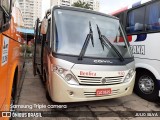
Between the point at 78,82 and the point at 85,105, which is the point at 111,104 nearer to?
the point at 85,105

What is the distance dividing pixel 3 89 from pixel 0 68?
1.12 feet

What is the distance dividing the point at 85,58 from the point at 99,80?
1.83 ft

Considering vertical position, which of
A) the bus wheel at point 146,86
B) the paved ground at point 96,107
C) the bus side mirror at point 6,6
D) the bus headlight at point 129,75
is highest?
the bus side mirror at point 6,6

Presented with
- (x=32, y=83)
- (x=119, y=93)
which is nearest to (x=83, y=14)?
(x=119, y=93)

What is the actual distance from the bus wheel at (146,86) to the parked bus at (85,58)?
96cm

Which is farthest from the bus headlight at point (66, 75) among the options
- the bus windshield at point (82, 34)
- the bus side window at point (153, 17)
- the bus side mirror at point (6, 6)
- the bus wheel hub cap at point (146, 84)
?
the bus side window at point (153, 17)

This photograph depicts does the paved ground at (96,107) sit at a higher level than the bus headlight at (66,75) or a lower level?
lower

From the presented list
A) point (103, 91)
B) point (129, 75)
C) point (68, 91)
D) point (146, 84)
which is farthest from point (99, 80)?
point (146, 84)

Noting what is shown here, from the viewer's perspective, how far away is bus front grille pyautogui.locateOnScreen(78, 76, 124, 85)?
439 centimetres

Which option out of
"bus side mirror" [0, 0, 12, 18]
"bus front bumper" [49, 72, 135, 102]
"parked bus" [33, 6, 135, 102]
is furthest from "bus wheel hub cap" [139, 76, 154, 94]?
"bus side mirror" [0, 0, 12, 18]

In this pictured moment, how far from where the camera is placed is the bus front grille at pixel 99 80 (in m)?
4.39

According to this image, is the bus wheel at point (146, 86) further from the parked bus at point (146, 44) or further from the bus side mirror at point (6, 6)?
the bus side mirror at point (6, 6)

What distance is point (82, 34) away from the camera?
4.86 meters

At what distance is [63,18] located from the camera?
16.0ft
